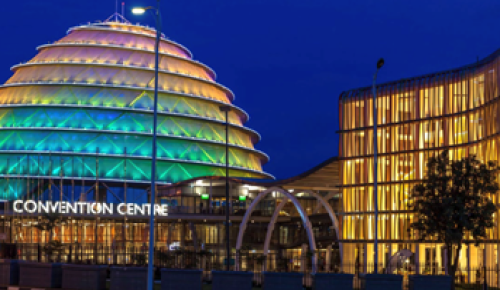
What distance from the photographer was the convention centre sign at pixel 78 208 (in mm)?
87500

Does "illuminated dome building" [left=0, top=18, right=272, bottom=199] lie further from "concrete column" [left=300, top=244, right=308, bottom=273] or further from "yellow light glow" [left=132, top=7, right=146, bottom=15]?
"yellow light glow" [left=132, top=7, right=146, bottom=15]

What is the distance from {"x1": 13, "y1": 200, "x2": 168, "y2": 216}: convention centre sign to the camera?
87.5 metres

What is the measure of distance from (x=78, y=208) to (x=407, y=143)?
124 feet

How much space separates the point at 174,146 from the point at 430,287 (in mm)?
65796

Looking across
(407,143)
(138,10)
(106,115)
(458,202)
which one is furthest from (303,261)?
(138,10)

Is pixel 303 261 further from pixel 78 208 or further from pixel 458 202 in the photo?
pixel 458 202

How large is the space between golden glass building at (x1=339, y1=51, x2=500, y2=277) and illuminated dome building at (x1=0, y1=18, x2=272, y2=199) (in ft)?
97.4

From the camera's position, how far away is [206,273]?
54.0 metres

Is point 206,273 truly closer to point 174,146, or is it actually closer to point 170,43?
point 174,146

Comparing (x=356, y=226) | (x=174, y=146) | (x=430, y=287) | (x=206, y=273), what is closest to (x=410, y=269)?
(x=356, y=226)

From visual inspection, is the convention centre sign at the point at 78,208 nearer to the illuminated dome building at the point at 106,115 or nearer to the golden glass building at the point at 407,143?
the illuminated dome building at the point at 106,115

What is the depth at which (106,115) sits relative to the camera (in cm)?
9781

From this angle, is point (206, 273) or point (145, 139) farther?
point (145, 139)

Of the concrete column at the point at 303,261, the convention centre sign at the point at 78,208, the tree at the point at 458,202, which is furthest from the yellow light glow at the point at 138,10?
the convention centre sign at the point at 78,208
